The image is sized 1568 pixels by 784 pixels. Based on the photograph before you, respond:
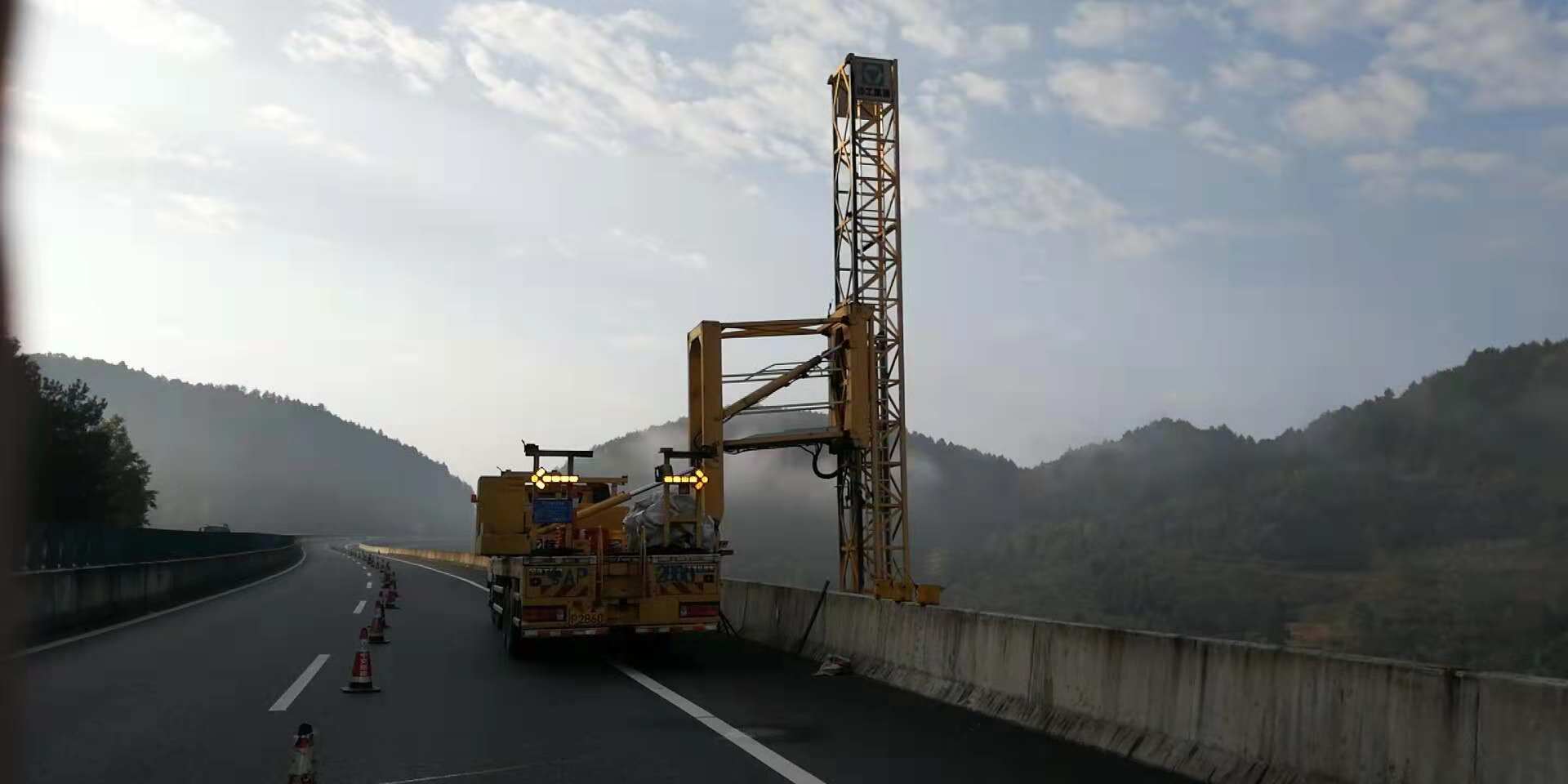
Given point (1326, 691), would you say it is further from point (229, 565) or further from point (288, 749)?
point (229, 565)

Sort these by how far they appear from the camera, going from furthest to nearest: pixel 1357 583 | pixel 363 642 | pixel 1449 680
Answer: pixel 1357 583 → pixel 363 642 → pixel 1449 680

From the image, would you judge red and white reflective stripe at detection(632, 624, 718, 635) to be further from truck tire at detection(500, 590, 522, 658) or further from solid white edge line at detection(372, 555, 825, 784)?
truck tire at detection(500, 590, 522, 658)

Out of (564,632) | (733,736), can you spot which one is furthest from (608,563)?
(733,736)

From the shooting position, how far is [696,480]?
18156mm

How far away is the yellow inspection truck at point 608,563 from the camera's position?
650 inches

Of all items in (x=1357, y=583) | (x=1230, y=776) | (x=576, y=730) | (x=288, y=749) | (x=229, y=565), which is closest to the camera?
(x=1230, y=776)

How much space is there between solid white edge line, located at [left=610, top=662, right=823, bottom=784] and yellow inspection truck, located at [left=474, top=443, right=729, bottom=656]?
64.8 inches

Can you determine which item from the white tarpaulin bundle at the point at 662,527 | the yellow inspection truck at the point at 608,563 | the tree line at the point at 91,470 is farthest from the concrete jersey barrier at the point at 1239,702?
the tree line at the point at 91,470

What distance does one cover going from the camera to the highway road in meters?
9.05

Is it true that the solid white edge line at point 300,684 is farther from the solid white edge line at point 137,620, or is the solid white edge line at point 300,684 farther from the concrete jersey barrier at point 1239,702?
the concrete jersey barrier at point 1239,702

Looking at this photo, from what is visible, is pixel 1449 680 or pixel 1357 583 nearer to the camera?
pixel 1449 680

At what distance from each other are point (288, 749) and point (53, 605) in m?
12.4

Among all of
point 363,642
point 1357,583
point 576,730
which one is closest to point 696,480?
point 363,642

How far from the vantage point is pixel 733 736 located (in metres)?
10.6
